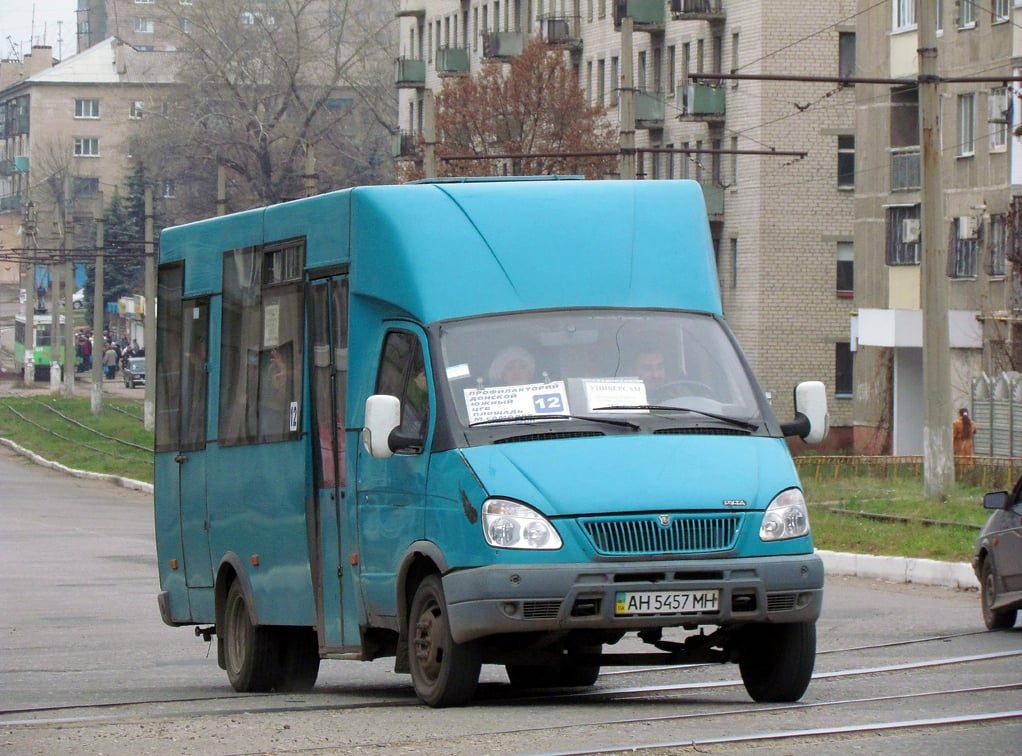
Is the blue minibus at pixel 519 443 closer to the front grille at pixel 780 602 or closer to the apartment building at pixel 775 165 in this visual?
the front grille at pixel 780 602

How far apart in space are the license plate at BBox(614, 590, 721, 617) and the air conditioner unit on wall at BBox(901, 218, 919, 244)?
4343 cm

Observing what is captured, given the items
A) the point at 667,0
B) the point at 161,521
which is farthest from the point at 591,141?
the point at 161,521

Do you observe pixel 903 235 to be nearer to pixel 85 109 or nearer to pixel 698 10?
pixel 698 10

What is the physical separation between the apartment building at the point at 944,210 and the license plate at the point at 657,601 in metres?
34.9

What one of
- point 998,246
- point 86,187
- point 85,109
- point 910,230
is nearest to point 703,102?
point 910,230

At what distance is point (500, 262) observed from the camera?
10945 millimetres

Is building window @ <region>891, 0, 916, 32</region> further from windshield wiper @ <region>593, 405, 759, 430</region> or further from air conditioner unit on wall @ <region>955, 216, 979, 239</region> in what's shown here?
windshield wiper @ <region>593, 405, 759, 430</region>

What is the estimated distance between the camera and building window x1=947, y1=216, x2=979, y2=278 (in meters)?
49.7

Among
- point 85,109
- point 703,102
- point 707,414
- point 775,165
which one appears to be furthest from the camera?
point 85,109

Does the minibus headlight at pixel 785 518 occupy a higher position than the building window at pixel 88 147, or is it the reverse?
the building window at pixel 88 147

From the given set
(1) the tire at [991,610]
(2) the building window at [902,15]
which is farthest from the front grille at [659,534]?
(2) the building window at [902,15]

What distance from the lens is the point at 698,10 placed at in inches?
2549

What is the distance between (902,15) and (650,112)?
15716 millimetres

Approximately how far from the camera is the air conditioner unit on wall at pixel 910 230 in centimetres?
5253
